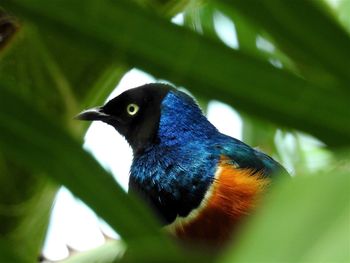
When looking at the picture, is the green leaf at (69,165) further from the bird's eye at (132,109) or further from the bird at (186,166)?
the bird's eye at (132,109)

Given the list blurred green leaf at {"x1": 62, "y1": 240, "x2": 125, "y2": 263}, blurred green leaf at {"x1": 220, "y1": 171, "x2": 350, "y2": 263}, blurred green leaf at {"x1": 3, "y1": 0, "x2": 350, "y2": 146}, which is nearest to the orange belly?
blurred green leaf at {"x1": 62, "y1": 240, "x2": 125, "y2": 263}

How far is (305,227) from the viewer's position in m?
0.21

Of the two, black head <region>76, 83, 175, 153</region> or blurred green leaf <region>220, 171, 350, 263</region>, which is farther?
black head <region>76, 83, 175, 153</region>

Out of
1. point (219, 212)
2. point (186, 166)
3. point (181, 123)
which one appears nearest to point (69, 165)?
point (219, 212)

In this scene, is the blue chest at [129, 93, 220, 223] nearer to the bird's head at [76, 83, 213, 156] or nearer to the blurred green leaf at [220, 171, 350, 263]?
the bird's head at [76, 83, 213, 156]

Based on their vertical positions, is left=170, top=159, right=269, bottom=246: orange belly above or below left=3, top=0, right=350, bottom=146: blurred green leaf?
above

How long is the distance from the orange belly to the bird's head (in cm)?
41

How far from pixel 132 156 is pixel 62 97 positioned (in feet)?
3.64

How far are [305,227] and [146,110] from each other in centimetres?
197

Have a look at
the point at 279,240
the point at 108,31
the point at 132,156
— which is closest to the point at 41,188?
the point at 108,31

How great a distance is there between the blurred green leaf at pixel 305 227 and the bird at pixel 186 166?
128 cm

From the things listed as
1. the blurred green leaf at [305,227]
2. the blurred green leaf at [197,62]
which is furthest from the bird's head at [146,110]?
the blurred green leaf at [305,227]

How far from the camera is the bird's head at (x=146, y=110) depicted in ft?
6.82

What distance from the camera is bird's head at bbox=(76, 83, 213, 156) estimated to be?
208 cm
